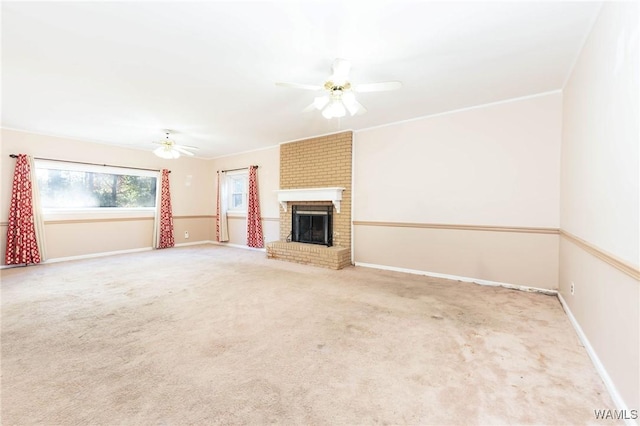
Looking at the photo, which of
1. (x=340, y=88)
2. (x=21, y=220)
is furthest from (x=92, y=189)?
(x=340, y=88)

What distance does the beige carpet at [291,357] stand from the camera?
144 cm

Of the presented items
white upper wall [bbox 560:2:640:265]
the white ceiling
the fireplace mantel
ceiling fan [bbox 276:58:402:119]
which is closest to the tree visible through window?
the white ceiling

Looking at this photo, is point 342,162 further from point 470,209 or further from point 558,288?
point 558,288

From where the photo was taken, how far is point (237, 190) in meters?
7.29

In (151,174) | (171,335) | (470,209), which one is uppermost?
(151,174)

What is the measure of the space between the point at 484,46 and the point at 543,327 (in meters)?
2.56

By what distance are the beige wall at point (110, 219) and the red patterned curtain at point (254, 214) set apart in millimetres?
1919

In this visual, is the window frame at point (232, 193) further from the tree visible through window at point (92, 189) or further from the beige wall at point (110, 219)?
the tree visible through window at point (92, 189)

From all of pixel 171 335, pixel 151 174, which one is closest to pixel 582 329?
pixel 171 335

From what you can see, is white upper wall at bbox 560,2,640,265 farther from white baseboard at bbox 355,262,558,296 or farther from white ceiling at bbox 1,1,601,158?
white baseboard at bbox 355,262,558,296

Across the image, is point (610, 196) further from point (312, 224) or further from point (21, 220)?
point (21, 220)

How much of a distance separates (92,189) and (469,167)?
7.30m

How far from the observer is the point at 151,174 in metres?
6.51

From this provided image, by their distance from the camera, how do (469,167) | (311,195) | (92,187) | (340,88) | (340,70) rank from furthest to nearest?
(92,187)
(311,195)
(469,167)
(340,88)
(340,70)
